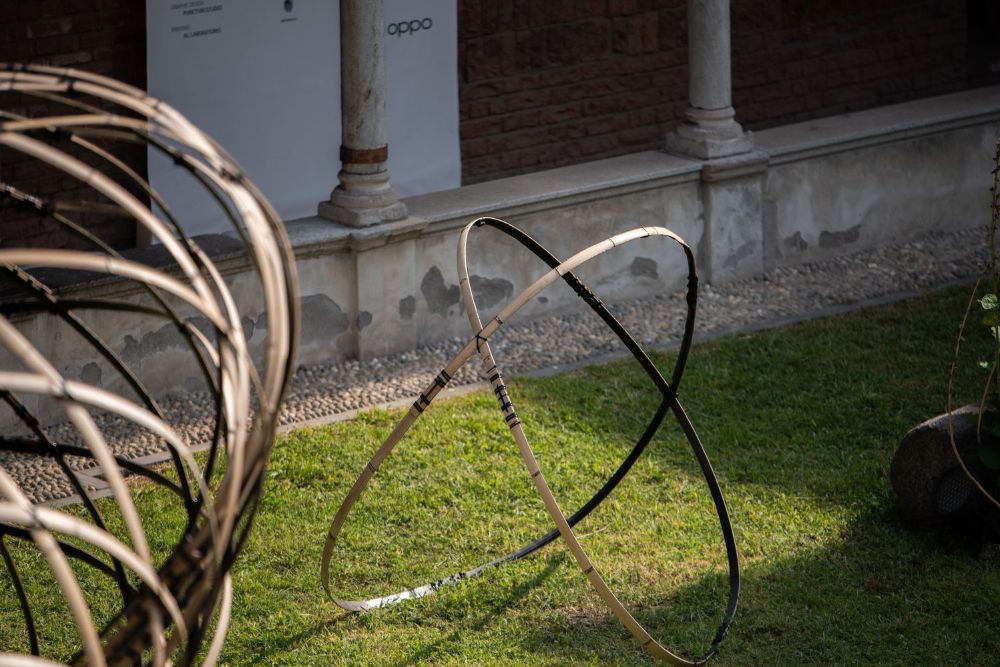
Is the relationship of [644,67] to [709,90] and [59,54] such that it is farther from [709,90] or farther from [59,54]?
[59,54]

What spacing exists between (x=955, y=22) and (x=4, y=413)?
779cm

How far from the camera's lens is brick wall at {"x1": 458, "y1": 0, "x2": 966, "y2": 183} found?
8.91m

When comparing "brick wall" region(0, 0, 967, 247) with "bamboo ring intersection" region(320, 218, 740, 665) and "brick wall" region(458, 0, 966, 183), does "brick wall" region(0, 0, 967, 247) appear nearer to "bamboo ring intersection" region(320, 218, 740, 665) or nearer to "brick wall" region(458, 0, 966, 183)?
"brick wall" region(458, 0, 966, 183)

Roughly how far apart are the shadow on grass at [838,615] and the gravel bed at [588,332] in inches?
95.1

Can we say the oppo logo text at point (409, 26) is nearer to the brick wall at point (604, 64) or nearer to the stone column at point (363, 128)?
the brick wall at point (604, 64)

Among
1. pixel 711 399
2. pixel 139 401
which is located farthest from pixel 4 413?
pixel 711 399

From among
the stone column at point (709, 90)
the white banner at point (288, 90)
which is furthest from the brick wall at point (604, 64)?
the stone column at point (709, 90)

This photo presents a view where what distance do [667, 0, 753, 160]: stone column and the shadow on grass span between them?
3.62m

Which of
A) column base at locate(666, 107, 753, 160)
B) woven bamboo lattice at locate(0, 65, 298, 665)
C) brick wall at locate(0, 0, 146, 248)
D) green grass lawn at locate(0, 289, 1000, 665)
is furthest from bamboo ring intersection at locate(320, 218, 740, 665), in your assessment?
column base at locate(666, 107, 753, 160)

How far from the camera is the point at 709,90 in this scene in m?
8.84

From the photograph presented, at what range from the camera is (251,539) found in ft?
19.5

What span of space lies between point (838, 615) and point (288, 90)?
4.54 metres

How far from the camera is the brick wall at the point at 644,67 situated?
8906 millimetres

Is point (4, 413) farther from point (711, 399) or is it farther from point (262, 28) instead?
point (711, 399)
